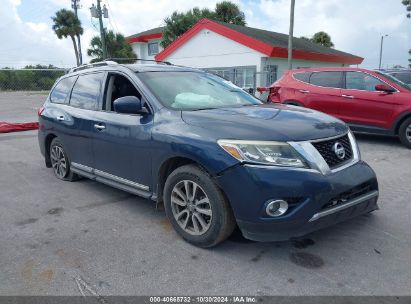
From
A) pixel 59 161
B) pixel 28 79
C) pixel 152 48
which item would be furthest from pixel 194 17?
pixel 59 161

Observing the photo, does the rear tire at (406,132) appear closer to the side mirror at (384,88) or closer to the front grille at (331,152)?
the side mirror at (384,88)

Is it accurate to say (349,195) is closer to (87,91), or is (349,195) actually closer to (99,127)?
(99,127)

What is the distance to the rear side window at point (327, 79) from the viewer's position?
829cm

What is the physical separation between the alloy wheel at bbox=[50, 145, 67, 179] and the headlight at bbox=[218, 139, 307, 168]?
341 centimetres

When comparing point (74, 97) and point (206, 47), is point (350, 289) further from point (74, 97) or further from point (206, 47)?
point (206, 47)

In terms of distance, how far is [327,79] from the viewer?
8.49m

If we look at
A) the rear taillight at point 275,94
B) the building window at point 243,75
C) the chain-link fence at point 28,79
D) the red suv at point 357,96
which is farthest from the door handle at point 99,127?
the chain-link fence at point 28,79

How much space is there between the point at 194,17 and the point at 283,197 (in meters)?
30.0

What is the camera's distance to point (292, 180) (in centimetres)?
284

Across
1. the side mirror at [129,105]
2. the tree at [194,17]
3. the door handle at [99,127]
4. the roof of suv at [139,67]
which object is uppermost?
the tree at [194,17]

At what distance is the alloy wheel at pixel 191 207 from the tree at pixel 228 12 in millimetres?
30523

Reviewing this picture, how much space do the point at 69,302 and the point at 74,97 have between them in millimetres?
3202

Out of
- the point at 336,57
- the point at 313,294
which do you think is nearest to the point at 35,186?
the point at 313,294

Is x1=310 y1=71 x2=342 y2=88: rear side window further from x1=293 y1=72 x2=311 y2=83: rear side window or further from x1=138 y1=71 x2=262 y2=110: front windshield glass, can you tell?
x1=138 y1=71 x2=262 y2=110: front windshield glass
